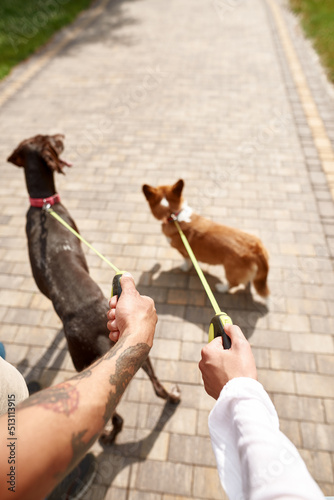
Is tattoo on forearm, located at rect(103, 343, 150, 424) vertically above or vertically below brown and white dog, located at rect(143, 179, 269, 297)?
above

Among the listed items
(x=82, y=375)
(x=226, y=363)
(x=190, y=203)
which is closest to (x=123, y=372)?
(x=82, y=375)

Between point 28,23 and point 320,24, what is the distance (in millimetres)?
11285

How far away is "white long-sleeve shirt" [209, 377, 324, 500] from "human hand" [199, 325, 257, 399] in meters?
0.07

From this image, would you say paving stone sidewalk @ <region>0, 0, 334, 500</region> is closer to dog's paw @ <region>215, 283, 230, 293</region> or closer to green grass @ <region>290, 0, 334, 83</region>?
dog's paw @ <region>215, 283, 230, 293</region>

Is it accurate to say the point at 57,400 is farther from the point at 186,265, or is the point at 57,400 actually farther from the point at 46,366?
the point at 186,265

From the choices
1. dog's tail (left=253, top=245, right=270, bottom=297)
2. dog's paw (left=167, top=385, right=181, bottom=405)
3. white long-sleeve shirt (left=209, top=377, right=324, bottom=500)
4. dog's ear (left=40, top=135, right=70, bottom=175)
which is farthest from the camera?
dog's ear (left=40, top=135, right=70, bottom=175)

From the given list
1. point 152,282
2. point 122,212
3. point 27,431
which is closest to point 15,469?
point 27,431

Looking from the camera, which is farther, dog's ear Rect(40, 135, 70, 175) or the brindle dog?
dog's ear Rect(40, 135, 70, 175)

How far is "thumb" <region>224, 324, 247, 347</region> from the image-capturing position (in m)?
A: 1.45

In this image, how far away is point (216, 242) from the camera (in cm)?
353

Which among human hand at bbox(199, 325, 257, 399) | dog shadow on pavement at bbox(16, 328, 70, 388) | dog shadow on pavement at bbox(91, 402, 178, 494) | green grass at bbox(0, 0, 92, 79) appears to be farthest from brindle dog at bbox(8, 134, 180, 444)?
green grass at bbox(0, 0, 92, 79)

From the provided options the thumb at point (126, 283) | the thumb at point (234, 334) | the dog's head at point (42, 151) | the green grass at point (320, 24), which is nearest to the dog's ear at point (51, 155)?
the dog's head at point (42, 151)

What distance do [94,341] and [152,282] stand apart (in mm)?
1822

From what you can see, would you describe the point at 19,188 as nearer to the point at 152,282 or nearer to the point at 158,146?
the point at 158,146
